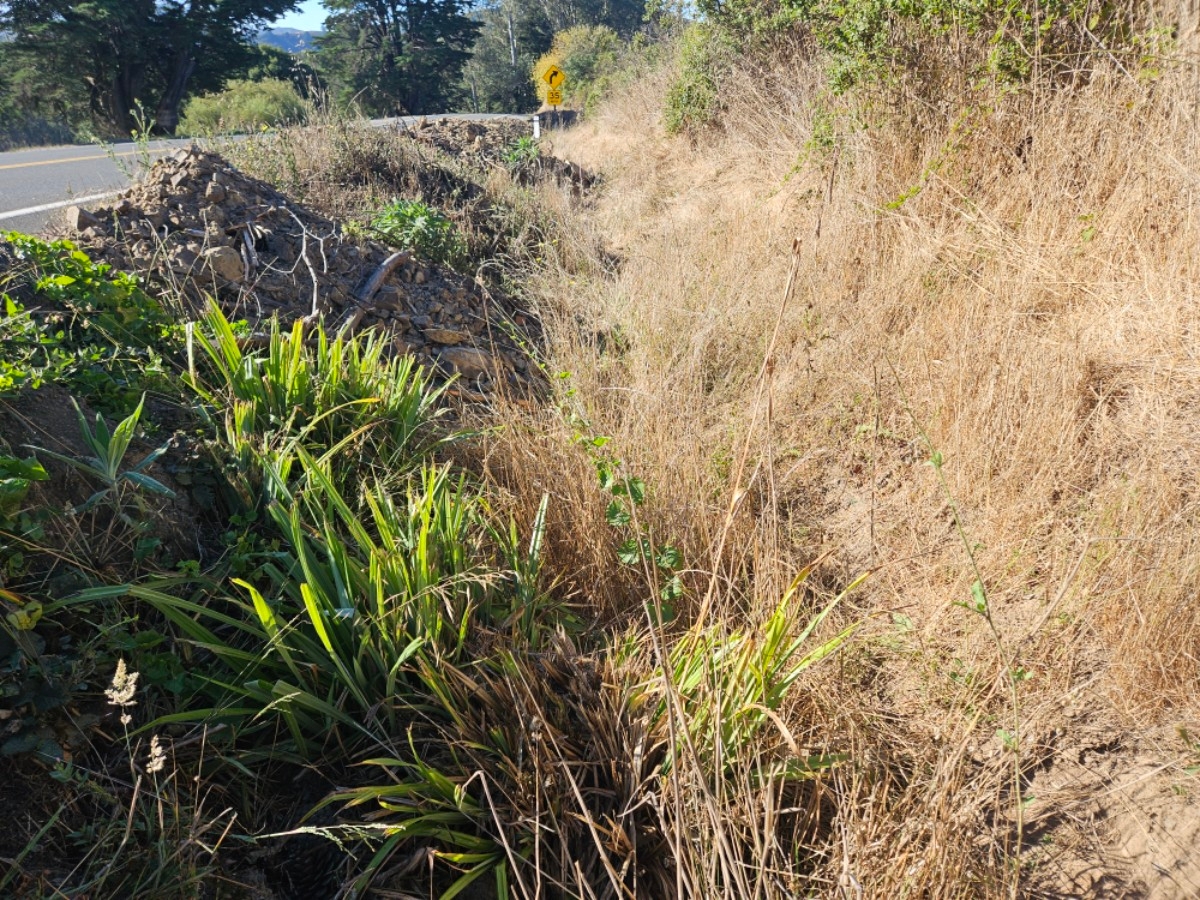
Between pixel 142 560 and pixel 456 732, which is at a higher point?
pixel 142 560

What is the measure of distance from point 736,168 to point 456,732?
7.05 metres

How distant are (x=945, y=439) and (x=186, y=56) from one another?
27.6 m

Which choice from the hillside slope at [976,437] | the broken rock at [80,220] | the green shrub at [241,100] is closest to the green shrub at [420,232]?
the hillside slope at [976,437]

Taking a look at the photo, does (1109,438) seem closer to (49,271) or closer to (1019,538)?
(1019,538)

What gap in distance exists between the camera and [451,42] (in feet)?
106

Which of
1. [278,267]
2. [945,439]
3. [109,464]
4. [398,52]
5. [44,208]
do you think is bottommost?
[945,439]

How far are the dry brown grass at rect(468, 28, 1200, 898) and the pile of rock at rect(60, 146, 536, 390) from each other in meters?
0.64

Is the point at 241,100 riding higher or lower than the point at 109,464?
higher

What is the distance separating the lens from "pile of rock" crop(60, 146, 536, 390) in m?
3.99

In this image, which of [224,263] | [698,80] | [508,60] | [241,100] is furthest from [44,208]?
[508,60]

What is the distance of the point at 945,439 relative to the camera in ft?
10.3

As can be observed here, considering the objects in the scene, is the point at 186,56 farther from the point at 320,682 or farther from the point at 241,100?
the point at 320,682

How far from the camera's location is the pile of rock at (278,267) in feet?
13.1

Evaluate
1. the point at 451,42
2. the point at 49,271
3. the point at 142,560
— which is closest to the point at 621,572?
the point at 142,560
